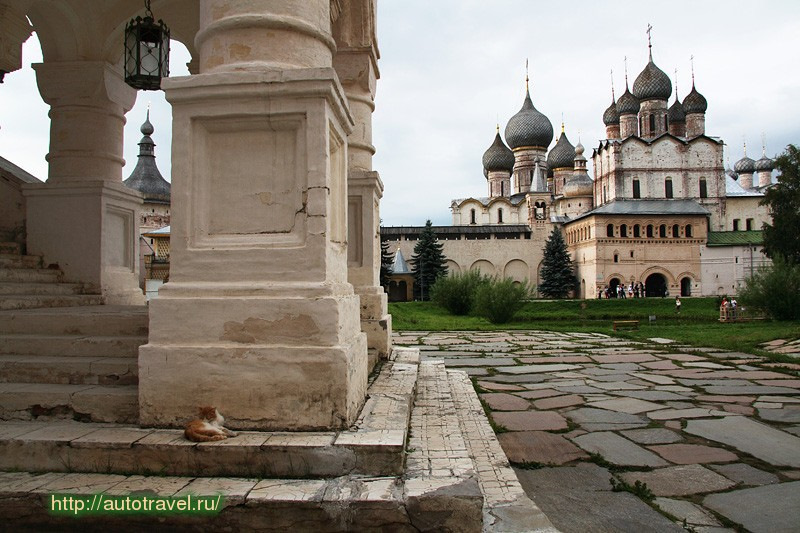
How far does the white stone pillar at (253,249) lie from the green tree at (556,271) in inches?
1730

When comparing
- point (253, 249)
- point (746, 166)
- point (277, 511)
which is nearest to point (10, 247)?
point (253, 249)

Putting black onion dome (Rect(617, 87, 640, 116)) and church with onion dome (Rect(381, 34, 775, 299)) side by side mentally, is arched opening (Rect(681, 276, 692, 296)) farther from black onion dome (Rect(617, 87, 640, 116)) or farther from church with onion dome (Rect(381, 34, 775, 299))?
black onion dome (Rect(617, 87, 640, 116))

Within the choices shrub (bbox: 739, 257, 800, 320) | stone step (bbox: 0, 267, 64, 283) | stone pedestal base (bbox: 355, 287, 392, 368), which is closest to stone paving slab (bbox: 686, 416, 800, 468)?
stone pedestal base (bbox: 355, 287, 392, 368)

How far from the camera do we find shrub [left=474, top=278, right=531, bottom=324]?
66.5ft

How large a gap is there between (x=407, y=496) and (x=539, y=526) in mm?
445

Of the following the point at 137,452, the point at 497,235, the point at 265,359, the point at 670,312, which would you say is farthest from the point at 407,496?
the point at 497,235

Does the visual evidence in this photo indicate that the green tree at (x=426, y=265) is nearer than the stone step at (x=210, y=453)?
No

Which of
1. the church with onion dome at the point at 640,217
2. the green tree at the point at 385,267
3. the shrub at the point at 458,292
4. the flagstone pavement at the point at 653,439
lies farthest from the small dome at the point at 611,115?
the flagstone pavement at the point at 653,439

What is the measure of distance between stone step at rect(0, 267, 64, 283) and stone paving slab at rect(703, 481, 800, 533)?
13.9 feet

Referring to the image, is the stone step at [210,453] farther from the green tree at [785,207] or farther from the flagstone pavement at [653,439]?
the green tree at [785,207]

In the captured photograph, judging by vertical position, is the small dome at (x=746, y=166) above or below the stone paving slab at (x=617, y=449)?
above

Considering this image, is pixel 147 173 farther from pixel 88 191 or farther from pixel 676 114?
pixel 88 191

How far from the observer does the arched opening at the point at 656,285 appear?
43812 mm

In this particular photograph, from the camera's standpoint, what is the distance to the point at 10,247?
4.51m
